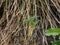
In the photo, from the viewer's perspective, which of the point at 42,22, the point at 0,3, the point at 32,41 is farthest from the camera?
the point at 0,3

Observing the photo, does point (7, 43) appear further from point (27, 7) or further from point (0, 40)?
point (27, 7)

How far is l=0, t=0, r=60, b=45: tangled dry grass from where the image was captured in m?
1.45

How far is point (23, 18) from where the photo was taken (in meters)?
1.53

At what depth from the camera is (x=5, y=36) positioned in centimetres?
148

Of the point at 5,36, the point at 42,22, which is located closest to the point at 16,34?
the point at 5,36

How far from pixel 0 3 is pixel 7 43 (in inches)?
15.3

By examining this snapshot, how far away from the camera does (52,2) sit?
159 cm

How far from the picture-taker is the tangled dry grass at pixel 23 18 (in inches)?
56.9

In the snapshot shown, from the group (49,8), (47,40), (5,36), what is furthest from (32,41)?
(49,8)

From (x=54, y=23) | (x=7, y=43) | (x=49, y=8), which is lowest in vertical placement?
(x=7, y=43)

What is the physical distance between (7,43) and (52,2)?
517mm

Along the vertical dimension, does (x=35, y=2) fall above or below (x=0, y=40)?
above

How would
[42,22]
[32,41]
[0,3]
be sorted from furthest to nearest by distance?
[0,3] → [42,22] → [32,41]

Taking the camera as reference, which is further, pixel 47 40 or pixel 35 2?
pixel 35 2
